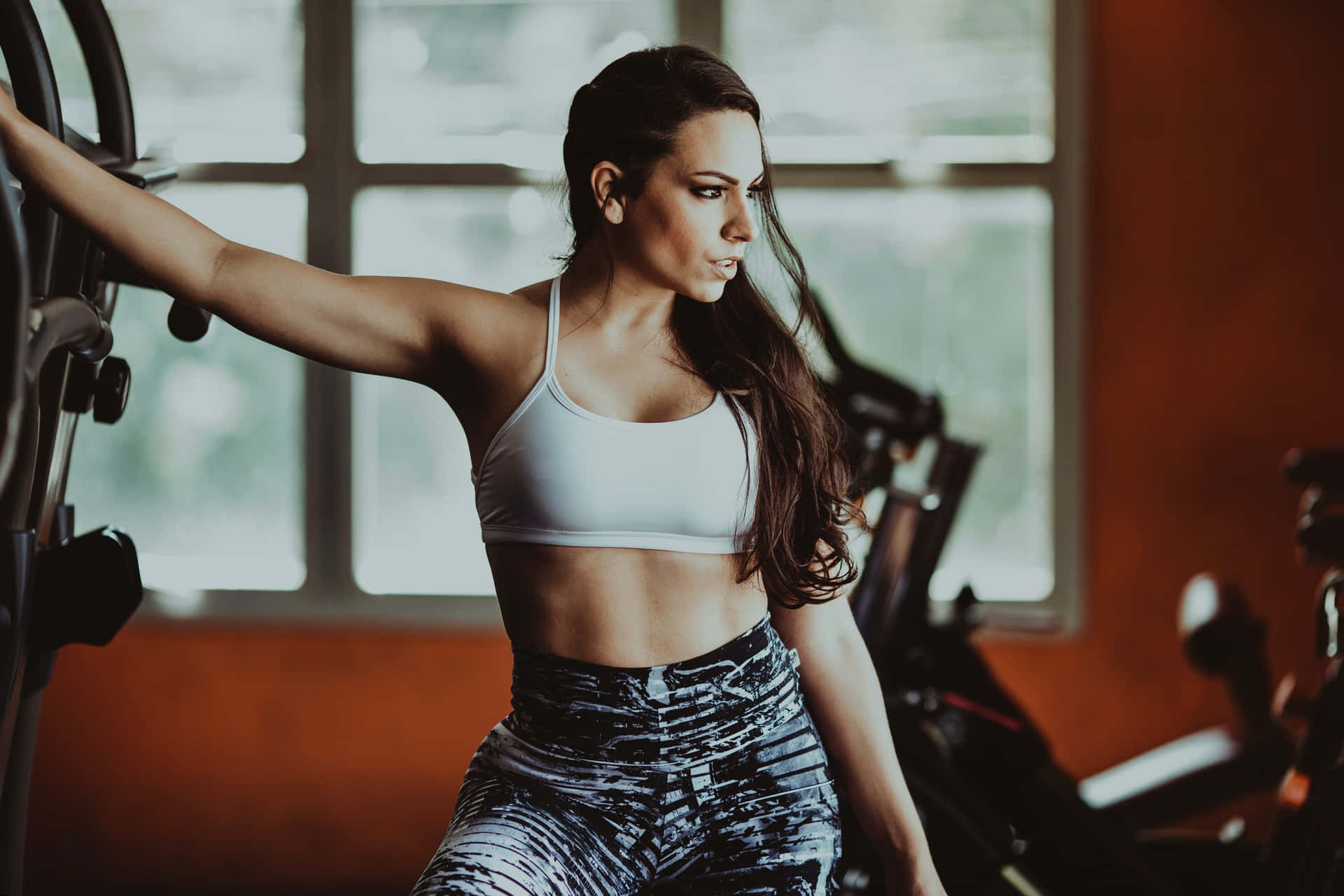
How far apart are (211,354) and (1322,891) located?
3081 millimetres

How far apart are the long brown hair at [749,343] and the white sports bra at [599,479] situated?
64 millimetres

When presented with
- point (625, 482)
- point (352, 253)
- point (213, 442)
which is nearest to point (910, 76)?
point (352, 253)

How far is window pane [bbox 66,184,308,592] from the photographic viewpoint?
335 cm

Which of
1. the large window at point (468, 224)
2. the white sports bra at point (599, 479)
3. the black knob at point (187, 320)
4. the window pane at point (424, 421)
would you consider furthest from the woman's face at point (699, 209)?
the window pane at point (424, 421)

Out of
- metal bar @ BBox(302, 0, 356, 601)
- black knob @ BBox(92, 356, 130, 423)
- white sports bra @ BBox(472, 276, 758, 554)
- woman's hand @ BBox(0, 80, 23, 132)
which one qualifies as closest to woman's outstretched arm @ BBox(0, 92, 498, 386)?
woman's hand @ BBox(0, 80, 23, 132)

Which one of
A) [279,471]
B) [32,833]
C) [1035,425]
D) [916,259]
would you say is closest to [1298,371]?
[1035,425]

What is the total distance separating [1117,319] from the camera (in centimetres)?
318

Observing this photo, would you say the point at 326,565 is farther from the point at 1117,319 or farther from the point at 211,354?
the point at 1117,319

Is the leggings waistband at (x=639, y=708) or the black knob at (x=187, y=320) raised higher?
the black knob at (x=187, y=320)

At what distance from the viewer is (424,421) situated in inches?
133

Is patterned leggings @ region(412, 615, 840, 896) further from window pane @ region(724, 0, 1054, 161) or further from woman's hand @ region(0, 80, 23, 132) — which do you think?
window pane @ region(724, 0, 1054, 161)

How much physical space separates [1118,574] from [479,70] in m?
2.39

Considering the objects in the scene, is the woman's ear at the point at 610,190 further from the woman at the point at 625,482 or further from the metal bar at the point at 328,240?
the metal bar at the point at 328,240

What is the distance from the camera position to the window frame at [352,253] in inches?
126
